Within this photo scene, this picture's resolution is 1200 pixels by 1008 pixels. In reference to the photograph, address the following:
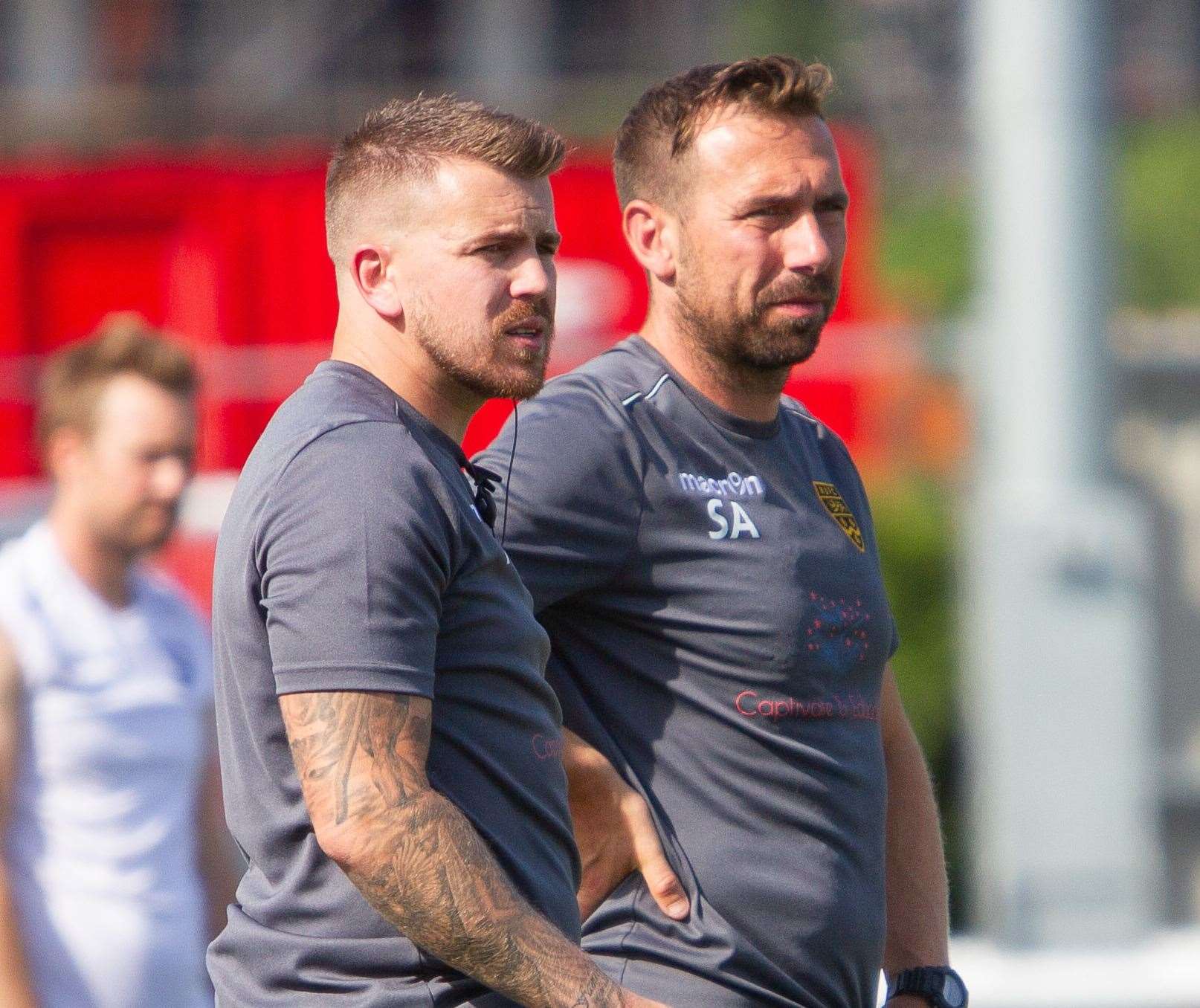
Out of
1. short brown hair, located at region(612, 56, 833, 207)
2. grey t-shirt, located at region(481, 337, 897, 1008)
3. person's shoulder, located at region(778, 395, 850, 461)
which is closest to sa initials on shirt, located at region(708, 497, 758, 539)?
grey t-shirt, located at region(481, 337, 897, 1008)

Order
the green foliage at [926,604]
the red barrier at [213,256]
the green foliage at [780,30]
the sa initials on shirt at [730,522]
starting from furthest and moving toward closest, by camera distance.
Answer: the green foliage at [780,30], the red barrier at [213,256], the green foliage at [926,604], the sa initials on shirt at [730,522]

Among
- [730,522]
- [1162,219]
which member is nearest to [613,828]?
[730,522]

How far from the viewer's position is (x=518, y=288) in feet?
7.01

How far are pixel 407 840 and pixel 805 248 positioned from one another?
1164 mm

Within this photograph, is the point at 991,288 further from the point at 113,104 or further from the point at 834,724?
the point at 113,104

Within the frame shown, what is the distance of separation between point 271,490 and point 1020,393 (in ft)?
13.0

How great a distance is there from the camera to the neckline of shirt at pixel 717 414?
2.72 metres

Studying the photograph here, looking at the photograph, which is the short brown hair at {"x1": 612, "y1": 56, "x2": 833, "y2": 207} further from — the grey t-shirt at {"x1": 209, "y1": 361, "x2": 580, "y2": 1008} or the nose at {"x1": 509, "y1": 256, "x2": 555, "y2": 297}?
the grey t-shirt at {"x1": 209, "y1": 361, "x2": 580, "y2": 1008}

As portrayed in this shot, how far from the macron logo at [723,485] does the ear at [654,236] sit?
324 mm

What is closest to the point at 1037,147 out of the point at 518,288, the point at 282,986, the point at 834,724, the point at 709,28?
the point at 834,724

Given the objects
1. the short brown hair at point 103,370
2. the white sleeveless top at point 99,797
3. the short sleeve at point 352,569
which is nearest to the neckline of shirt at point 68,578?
the white sleeveless top at point 99,797

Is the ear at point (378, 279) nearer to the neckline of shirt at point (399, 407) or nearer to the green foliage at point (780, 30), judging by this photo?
the neckline of shirt at point (399, 407)

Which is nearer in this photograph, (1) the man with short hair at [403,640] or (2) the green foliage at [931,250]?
(1) the man with short hair at [403,640]

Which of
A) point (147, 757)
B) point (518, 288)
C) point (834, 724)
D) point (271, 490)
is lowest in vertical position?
point (147, 757)
